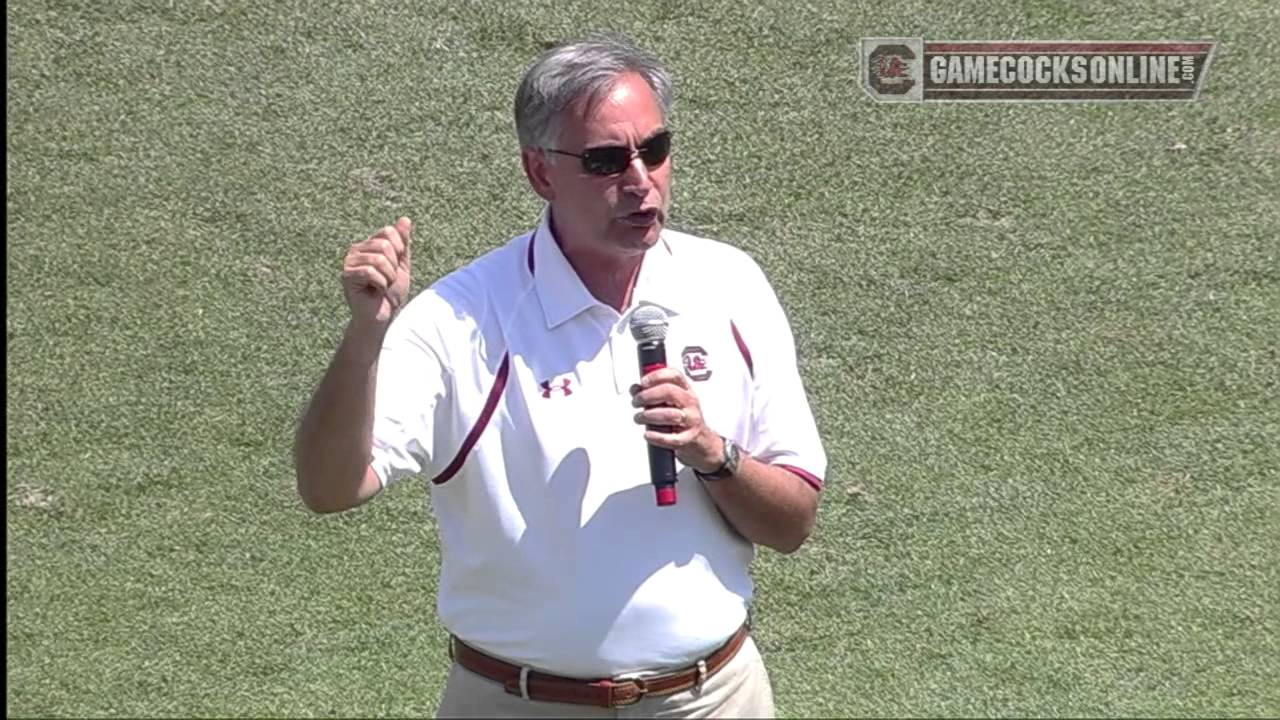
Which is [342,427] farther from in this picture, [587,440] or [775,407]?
[775,407]

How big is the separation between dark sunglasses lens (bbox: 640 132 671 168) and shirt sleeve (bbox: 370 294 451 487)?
447 mm

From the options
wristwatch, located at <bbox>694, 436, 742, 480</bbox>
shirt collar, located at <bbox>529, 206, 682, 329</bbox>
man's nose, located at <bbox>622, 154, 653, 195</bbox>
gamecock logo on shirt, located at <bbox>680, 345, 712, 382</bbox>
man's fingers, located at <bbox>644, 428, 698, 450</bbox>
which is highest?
man's nose, located at <bbox>622, 154, 653, 195</bbox>

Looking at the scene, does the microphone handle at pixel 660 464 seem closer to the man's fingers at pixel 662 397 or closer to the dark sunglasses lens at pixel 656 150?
the man's fingers at pixel 662 397

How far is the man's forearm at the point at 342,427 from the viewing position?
2139 millimetres

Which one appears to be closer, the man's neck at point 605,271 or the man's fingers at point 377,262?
the man's fingers at point 377,262

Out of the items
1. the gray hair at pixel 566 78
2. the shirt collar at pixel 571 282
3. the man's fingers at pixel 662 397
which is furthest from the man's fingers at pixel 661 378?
the gray hair at pixel 566 78

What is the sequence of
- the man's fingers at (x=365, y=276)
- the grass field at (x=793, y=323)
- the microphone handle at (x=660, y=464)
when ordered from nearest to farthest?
the man's fingers at (x=365, y=276) < the microphone handle at (x=660, y=464) < the grass field at (x=793, y=323)

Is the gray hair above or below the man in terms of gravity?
above

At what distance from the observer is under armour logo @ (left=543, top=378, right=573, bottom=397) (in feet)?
7.63

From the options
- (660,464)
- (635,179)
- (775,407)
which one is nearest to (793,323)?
(775,407)

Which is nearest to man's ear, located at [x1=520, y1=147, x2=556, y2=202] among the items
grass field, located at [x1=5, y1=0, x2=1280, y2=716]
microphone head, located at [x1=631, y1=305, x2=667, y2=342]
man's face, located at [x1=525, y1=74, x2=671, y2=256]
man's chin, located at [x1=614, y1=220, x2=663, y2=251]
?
man's face, located at [x1=525, y1=74, x2=671, y2=256]

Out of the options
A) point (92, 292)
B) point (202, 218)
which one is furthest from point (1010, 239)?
point (92, 292)

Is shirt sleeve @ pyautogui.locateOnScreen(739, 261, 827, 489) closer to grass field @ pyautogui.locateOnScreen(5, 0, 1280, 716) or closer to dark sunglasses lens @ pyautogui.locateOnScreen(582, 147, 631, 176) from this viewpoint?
dark sunglasses lens @ pyautogui.locateOnScreen(582, 147, 631, 176)

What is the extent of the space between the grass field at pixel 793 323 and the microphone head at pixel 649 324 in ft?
8.86
